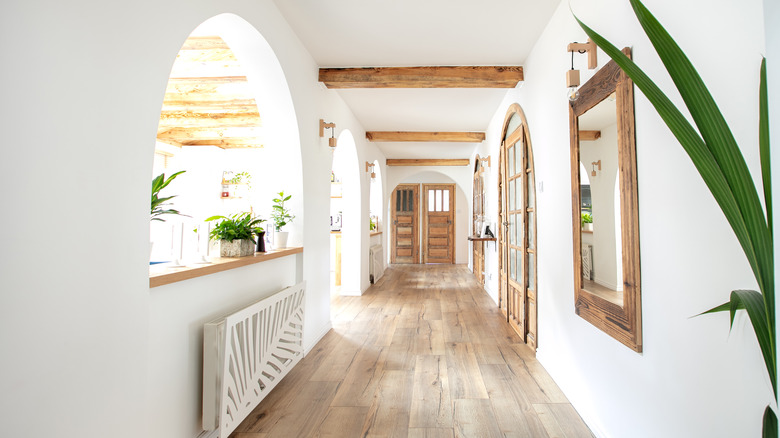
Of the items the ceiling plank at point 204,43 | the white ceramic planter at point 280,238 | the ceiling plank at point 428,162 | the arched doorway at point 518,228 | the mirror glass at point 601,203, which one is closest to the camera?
the mirror glass at point 601,203

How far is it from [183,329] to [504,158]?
3.80 metres

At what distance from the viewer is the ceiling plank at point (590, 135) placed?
1.92 m

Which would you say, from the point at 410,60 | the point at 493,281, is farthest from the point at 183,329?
the point at 493,281

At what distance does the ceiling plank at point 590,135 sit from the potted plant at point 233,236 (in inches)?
77.7

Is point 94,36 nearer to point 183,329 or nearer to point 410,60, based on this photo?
point 183,329

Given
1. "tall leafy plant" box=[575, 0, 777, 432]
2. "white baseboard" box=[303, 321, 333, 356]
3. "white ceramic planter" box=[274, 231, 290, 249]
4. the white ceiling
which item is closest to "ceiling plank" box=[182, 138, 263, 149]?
the white ceiling

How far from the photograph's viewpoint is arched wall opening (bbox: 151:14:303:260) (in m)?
2.31

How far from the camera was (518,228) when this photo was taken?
386cm

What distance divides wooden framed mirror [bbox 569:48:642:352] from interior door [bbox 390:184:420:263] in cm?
804

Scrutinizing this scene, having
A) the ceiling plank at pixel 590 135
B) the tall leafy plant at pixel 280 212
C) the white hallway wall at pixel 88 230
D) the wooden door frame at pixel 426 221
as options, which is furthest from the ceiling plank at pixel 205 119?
the wooden door frame at pixel 426 221

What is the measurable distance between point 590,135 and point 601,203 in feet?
1.22

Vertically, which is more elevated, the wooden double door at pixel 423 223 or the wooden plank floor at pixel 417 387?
the wooden double door at pixel 423 223

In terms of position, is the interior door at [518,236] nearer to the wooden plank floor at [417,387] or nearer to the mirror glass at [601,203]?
the wooden plank floor at [417,387]

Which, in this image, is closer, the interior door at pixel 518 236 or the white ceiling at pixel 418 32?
the white ceiling at pixel 418 32
